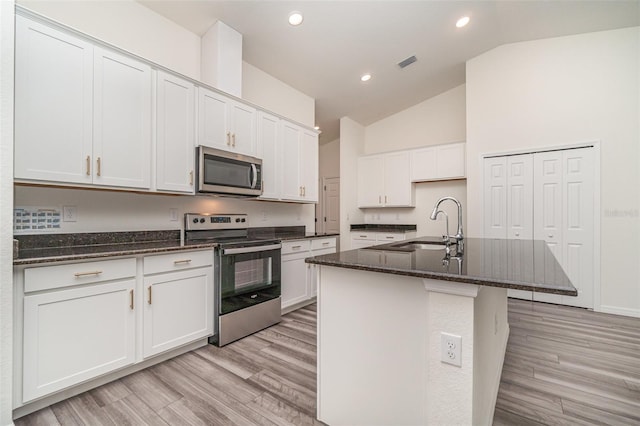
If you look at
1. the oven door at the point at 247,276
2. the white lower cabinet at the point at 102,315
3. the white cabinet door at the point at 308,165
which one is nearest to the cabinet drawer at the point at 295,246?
the oven door at the point at 247,276

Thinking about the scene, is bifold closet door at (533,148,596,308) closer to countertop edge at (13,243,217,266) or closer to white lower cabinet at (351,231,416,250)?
white lower cabinet at (351,231,416,250)

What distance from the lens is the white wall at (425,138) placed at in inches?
198

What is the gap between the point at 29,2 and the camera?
1952 millimetres

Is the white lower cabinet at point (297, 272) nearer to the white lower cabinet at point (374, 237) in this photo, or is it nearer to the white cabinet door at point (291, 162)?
the white cabinet door at point (291, 162)

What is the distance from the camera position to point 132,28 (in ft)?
8.15

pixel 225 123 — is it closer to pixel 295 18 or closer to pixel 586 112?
pixel 295 18

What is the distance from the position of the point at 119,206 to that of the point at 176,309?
3.28 ft

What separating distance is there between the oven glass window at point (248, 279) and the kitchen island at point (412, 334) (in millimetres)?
1220

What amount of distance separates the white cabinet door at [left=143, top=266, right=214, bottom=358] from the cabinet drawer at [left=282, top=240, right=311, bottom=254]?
95cm

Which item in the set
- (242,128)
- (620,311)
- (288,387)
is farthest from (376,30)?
(620,311)

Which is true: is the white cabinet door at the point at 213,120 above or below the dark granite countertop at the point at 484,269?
above

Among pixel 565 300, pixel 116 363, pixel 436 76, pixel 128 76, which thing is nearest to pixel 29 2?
pixel 128 76

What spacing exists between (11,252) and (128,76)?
1400 mm

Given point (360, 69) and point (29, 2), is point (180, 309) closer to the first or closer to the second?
point (29, 2)
